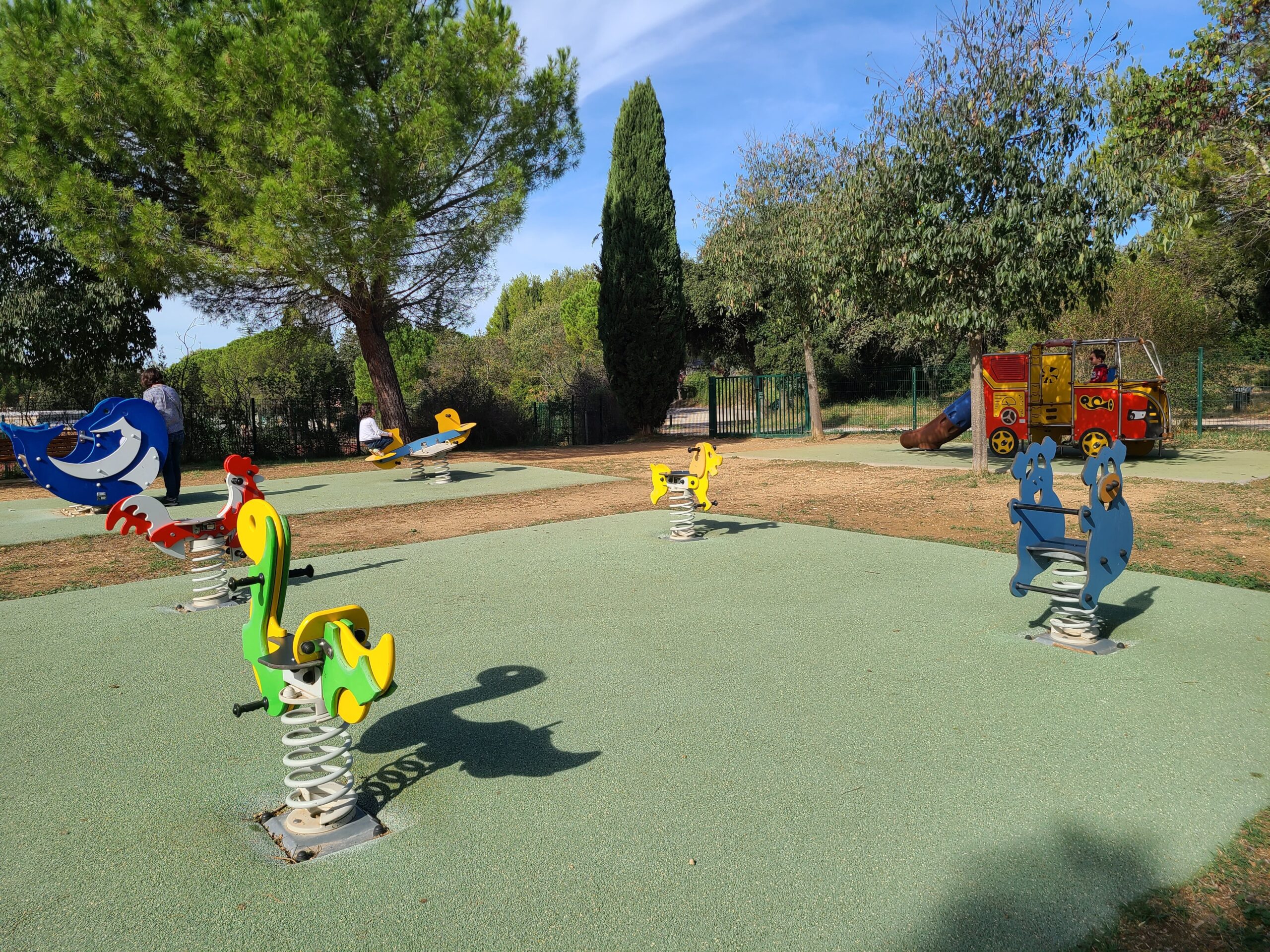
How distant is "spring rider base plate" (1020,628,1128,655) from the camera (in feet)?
13.9

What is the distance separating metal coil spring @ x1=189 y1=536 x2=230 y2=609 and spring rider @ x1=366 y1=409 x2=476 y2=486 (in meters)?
6.62

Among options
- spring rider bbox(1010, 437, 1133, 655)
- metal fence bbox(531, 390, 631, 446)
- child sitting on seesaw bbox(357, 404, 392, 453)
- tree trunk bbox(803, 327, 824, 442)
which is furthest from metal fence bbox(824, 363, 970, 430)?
spring rider bbox(1010, 437, 1133, 655)

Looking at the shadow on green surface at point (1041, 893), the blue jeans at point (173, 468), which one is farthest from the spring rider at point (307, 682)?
the blue jeans at point (173, 468)

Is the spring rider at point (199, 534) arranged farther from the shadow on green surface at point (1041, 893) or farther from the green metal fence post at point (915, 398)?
the green metal fence post at point (915, 398)

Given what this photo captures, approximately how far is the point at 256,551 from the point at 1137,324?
83.7 ft

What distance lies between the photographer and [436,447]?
41.1ft

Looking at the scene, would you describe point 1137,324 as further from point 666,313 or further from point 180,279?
point 180,279

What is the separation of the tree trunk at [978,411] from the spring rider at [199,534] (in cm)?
991

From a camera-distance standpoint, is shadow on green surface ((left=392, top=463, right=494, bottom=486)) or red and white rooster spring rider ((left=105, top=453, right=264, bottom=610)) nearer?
red and white rooster spring rider ((left=105, top=453, right=264, bottom=610))

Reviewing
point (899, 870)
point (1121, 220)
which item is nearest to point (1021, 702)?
point (899, 870)

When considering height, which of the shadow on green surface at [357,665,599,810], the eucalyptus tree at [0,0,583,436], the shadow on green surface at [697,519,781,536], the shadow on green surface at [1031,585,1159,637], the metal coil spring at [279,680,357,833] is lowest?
the shadow on green surface at [1031,585,1159,637]

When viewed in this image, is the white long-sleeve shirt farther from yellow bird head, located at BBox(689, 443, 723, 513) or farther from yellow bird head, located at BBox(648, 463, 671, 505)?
yellow bird head, located at BBox(689, 443, 723, 513)

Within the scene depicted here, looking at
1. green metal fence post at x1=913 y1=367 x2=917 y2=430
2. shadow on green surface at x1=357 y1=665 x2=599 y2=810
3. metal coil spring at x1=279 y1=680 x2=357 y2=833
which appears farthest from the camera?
green metal fence post at x1=913 y1=367 x2=917 y2=430

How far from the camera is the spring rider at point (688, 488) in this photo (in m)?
7.48
